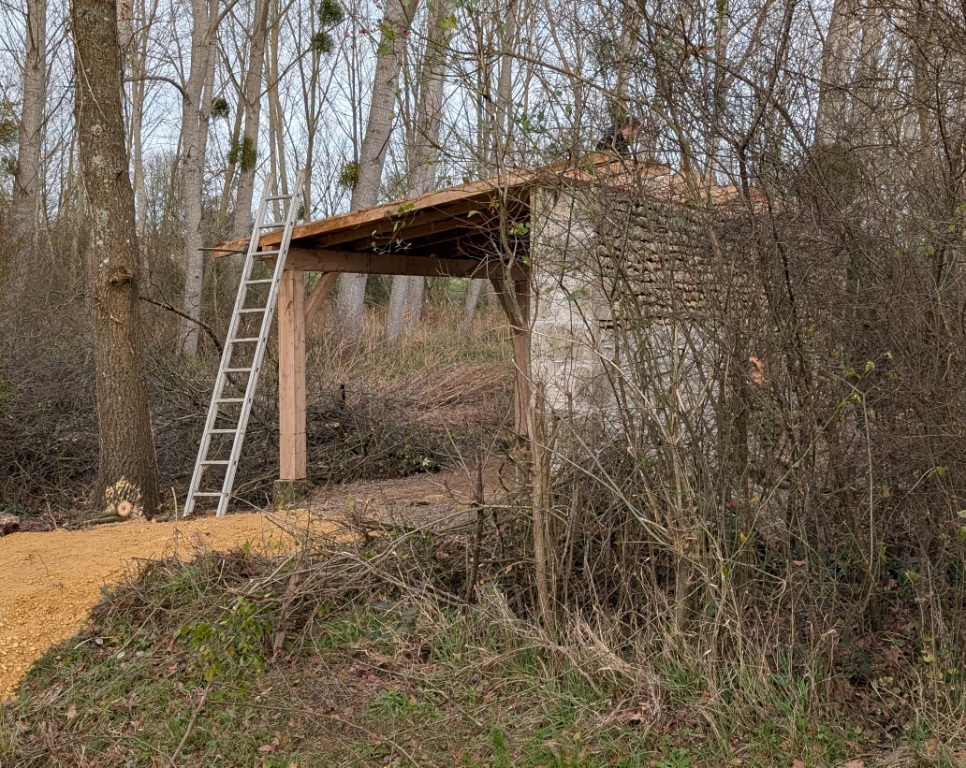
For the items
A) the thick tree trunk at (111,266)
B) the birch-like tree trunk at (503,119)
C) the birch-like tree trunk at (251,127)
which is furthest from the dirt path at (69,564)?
the birch-like tree trunk at (251,127)

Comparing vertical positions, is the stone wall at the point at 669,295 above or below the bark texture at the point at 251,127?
below

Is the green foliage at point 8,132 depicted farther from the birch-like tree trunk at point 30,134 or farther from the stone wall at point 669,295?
the stone wall at point 669,295

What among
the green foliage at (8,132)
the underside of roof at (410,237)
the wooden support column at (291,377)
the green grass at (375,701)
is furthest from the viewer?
the green foliage at (8,132)

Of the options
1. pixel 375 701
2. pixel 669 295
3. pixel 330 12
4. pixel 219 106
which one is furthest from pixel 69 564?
pixel 219 106

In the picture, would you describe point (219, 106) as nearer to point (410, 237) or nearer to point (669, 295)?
point (410, 237)

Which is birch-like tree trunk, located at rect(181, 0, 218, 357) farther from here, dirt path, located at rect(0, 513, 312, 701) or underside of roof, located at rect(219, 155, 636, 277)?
dirt path, located at rect(0, 513, 312, 701)

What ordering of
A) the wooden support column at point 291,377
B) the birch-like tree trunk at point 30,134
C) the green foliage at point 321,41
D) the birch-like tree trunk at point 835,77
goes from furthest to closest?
the green foliage at point 321,41
the birch-like tree trunk at point 30,134
the wooden support column at point 291,377
the birch-like tree trunk at point 835,77

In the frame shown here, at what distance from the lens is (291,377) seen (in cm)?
984

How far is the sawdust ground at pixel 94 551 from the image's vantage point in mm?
6105

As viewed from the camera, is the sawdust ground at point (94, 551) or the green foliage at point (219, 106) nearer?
the sawdust ground at point (94, 551)

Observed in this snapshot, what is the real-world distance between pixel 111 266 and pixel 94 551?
3011 millimetres

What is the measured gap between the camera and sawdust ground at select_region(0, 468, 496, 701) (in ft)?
20.0

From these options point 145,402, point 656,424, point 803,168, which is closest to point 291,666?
point 656,424

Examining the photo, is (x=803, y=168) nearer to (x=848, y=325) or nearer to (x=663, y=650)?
(x=848, y=325)
